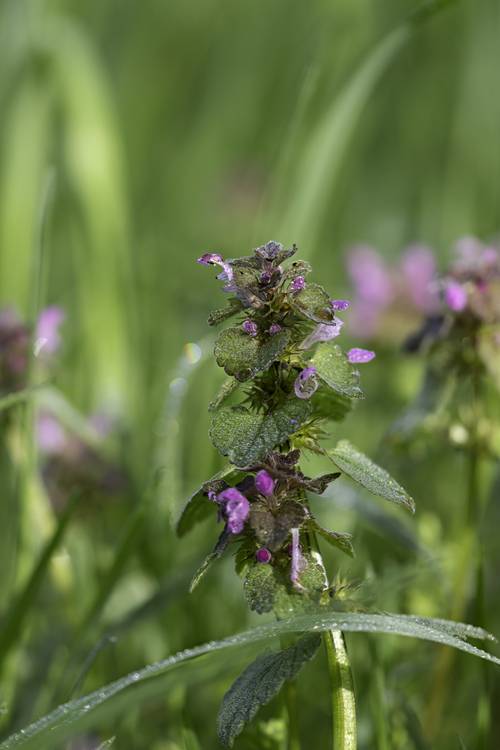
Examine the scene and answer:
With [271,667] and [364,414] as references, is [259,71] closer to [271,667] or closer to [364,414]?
[364,414]

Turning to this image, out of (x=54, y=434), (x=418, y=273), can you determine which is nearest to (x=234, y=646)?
(x=54, y=434)

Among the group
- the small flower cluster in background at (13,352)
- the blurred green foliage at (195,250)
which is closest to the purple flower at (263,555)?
the blurred green foliage at (195,250)

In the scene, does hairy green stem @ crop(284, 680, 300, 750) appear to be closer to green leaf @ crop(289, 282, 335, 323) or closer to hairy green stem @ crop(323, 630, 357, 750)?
hairy green stem @ crop(323, 630, 357, 750)

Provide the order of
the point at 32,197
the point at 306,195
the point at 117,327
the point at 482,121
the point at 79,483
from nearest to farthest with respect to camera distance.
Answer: the point at 79,483
the point at 306,195
the point at 117,327
the point at 32,197
the point at 482,121

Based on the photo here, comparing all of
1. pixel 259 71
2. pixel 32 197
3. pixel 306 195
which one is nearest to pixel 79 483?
pixel 306 195

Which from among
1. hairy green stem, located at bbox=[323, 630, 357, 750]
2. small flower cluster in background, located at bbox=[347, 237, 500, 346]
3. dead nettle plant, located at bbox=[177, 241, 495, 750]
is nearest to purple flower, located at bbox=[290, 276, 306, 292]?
dead nettle plant, located at bbox=[177, 241, 495, 750]

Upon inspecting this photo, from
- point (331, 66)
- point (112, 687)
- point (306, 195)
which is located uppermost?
point (331, 66)

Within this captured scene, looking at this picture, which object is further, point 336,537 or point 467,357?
point 467,357

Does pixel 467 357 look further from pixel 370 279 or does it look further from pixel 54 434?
pixel 370 279
